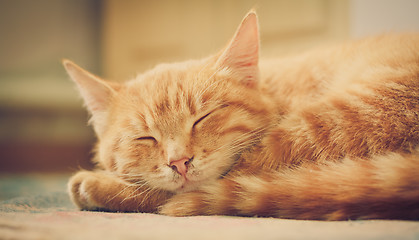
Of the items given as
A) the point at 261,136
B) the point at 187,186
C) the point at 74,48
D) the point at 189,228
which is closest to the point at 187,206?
the point at 187,186

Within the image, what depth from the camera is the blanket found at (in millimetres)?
750

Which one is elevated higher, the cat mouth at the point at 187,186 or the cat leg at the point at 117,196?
the cat mouth at the point at 187,186

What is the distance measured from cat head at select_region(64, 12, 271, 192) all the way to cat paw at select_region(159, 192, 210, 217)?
0.07m

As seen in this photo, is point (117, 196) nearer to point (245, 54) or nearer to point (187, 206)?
point (187, 206)

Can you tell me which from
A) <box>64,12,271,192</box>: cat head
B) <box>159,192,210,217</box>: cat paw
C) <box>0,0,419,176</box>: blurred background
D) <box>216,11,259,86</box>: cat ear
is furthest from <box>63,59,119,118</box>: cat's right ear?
<box>0,0,419,176</box>: blurred background

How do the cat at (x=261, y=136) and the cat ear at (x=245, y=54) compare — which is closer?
the cat at (x=261, y=136)

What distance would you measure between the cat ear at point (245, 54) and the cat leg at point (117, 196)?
53cm

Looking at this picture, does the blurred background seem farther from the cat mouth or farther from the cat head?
the cat mouth

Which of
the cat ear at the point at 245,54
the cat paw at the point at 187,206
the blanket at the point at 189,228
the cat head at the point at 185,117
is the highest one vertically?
the cat ear at the point at 245,54

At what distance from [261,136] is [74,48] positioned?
3.85 meters

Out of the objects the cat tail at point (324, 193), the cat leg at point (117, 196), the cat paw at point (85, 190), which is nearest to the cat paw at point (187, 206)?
the cat tail at point (324, 193)

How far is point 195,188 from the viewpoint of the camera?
1168 millimetres

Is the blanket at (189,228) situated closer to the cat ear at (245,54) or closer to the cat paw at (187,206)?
the cat paw at (187,206)

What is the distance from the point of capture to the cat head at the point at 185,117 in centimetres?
118
